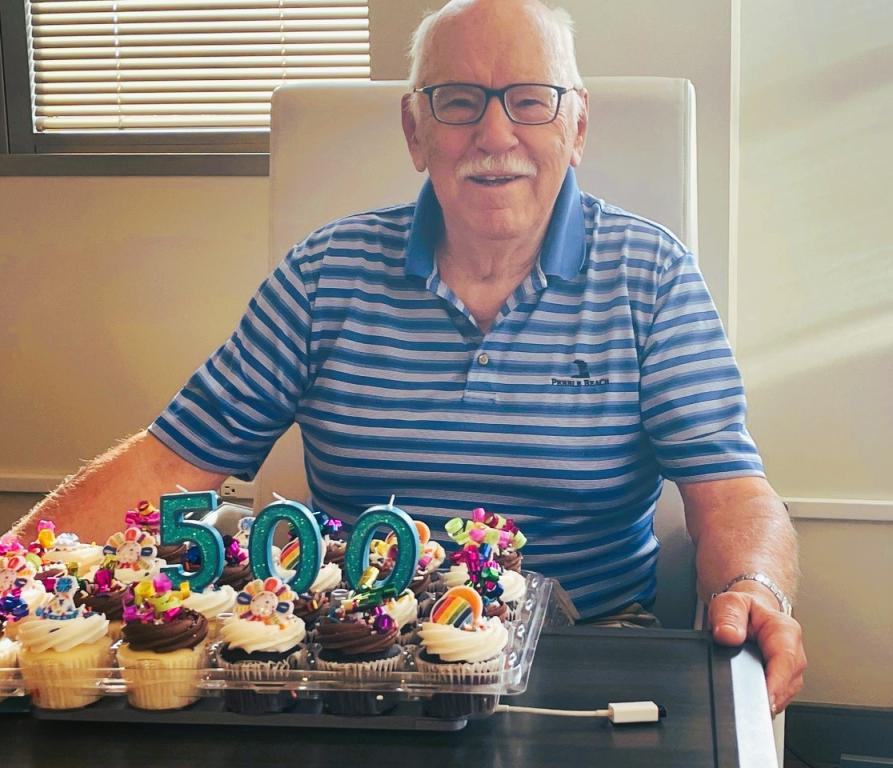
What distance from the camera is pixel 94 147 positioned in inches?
110

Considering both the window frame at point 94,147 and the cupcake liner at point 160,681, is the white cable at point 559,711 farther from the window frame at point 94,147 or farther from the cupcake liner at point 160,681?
the window frame at point 94,147

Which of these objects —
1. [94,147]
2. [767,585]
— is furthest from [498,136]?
[94,147]

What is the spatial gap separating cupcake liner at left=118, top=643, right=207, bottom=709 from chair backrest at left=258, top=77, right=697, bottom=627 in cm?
86

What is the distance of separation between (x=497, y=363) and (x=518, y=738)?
732 millimetres

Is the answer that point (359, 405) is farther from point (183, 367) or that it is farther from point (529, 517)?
point (183, 367)

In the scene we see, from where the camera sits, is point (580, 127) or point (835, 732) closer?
point (580, 127)

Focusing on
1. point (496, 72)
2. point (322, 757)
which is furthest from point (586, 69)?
point (322, 757)

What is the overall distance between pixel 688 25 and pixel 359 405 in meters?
0.88

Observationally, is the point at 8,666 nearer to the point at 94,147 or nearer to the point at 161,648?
the point at 161,648

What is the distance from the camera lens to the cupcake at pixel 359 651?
973 mm

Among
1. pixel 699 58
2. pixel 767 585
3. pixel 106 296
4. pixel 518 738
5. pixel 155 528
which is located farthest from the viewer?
pixel 106 296

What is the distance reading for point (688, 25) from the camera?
1.98 metres

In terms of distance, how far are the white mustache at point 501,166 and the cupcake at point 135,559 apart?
2.40 ft

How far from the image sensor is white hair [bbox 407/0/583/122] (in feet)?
5.33
